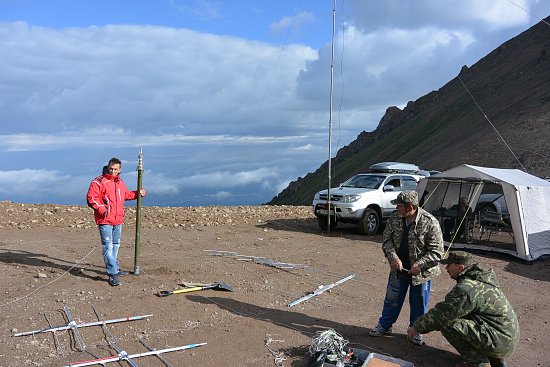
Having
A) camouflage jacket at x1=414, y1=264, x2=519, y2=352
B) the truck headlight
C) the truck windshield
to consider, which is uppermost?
the truck windshield

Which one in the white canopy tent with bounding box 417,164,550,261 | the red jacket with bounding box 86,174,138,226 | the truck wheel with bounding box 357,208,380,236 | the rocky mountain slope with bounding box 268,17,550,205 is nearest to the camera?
the red jacket with bounding box 86,174,138,226

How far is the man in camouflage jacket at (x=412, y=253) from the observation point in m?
5.80

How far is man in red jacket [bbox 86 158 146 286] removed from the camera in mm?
7727

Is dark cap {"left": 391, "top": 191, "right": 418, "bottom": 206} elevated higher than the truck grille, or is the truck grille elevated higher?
dark cap {"left": 391, "top": 191, "right": 418, "bottom": 206}

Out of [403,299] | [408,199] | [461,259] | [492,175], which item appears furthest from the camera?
[492,175]

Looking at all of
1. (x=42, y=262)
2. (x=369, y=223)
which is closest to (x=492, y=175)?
(x=369, y=223)

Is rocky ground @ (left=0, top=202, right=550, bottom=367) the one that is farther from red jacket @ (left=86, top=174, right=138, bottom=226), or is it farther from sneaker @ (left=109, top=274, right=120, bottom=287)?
red jacket @ (left=86, top=174, right=138, bottom=226)

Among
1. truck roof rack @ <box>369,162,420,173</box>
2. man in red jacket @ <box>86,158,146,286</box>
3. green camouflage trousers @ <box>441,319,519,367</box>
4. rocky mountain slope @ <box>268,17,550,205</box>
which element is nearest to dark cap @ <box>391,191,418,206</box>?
green camouflage trousers @ <box>441,319,519,367</box>

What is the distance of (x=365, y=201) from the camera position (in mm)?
14609

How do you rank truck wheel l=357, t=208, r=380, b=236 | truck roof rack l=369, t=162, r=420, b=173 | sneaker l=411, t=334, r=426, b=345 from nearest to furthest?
1. sneaker l=411, t=334, r=426, b=345
2. truck wheel l=357, t=208, r=380, b=236
3. truck roof rack l=369, t=162, r=420, b=173

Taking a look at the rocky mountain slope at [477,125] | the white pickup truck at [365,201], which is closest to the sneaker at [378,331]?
the white pickup truck at [365,201]

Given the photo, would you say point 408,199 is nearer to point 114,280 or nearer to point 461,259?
point 461,259

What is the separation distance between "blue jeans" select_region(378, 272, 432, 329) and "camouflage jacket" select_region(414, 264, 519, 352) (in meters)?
0.91

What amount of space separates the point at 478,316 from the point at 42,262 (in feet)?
24.1
